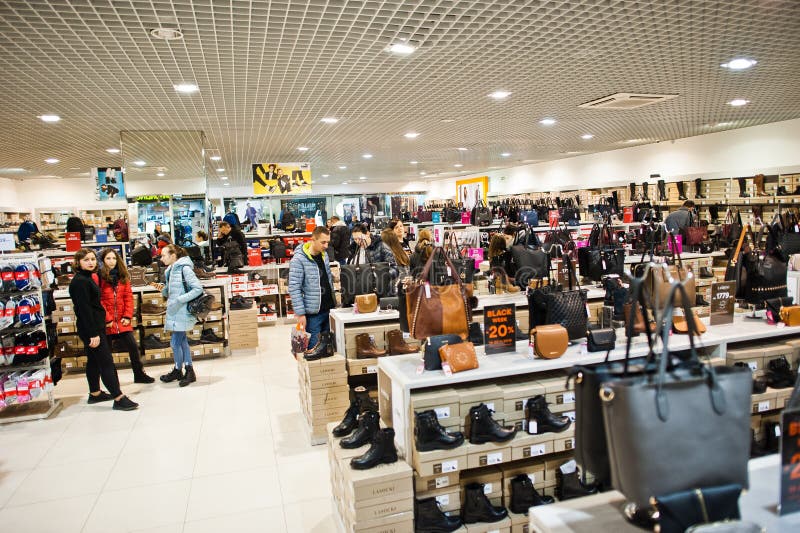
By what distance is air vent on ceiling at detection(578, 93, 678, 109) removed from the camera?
24.0 ft

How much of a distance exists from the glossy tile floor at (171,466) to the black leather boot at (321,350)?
80cm

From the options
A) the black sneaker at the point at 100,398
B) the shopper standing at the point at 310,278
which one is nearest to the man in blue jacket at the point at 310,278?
the shopper standing at the point at 310,278

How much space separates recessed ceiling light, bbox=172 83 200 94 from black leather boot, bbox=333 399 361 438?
13.5 feet

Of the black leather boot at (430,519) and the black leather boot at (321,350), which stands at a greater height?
the black leather boot at (321,350)

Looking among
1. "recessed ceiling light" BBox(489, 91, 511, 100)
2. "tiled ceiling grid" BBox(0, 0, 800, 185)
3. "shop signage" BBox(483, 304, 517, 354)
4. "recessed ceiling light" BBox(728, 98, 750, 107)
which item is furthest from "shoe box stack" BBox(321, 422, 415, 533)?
"recessed ceiling light" BBox(728, 98, 750, 107)

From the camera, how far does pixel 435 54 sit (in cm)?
496

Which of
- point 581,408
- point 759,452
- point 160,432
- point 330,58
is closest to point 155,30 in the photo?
point 330,58

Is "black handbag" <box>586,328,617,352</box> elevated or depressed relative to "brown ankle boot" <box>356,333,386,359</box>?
elevated

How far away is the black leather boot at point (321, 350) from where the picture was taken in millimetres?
4734

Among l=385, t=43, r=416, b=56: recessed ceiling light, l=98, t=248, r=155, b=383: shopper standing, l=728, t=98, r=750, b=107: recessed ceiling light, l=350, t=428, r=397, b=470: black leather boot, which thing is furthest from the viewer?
l=728, t=98, r=750, b=107: recessed ceiling light

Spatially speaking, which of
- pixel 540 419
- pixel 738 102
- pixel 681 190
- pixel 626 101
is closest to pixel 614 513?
pixel 540 419

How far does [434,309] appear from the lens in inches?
120

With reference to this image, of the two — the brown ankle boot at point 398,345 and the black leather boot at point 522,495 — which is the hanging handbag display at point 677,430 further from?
the brown ankle boot at point 398,345

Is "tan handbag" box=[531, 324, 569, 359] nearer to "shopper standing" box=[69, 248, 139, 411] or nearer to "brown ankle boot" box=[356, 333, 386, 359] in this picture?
"brown ankle boot" box=[356, 333, 386, 359]
